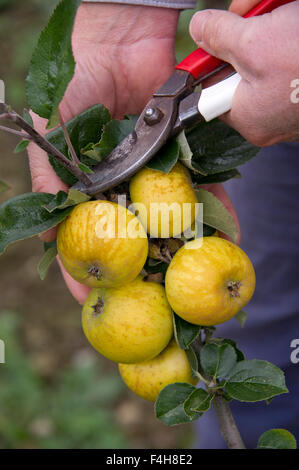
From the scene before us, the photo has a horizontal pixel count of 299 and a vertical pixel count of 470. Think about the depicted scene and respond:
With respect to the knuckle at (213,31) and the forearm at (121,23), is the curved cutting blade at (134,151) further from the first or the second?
the forearm at (121,23)

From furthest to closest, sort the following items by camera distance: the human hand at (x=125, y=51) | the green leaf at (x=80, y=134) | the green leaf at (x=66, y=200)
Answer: the human hand at (x=125, y=51) < the green leaf at (x=80, y=134) < the green leaf at (x=66, y=200)

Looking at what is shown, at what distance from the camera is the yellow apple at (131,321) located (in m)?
1.12

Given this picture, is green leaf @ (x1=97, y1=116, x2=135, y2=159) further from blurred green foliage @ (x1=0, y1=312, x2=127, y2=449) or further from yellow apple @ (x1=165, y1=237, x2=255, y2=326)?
blurred green foliage @ (x1=0, y1=312, x2=127, y2=449)

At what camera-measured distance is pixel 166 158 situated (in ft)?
3.77

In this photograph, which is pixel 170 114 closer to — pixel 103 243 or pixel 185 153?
pixel 185 153

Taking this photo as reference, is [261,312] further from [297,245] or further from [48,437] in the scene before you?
[48,437]

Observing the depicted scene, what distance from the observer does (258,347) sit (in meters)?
2.04

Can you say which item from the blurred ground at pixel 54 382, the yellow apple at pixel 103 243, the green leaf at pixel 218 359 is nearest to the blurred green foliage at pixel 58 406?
the blurred ground at pixel 54 382

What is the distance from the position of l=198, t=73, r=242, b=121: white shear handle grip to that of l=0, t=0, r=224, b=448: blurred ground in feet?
5.90

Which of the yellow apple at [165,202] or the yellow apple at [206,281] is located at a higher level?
the yellow apple at [165,202]

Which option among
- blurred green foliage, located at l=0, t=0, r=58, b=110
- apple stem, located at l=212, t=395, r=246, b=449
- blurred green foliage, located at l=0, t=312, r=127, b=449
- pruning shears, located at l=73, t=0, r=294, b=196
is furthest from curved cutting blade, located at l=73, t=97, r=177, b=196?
blurred green foliage, located at l=0, t=0, r=58, b=110

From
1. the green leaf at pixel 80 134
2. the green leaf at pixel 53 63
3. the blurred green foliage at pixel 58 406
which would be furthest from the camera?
the blurred green foliage at pixel 58 406

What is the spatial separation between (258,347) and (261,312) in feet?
0.45

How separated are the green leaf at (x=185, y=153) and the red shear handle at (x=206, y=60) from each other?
0.54 ft
